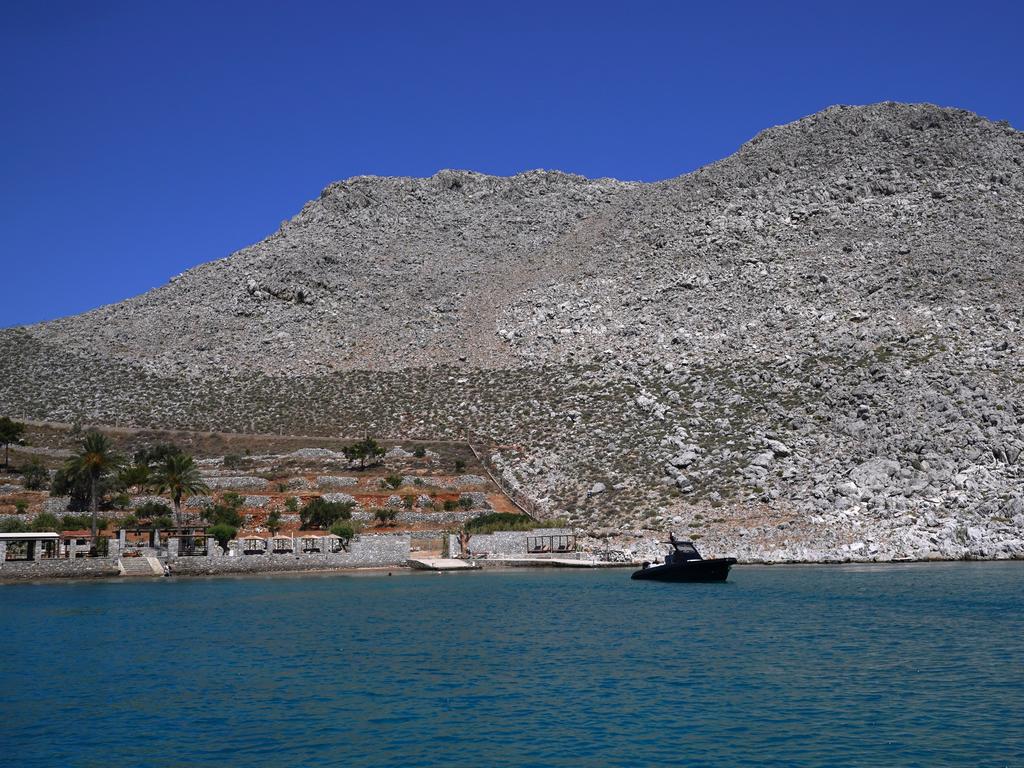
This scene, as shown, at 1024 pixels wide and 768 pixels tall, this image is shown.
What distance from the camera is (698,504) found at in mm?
57906

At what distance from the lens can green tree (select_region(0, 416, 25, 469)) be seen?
240 ft

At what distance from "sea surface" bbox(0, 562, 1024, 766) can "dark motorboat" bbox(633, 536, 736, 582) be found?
353cm

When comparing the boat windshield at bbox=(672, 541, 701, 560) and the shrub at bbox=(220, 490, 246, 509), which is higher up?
the shrub at bbox=(220, 490, 246, 509)

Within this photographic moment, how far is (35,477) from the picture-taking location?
2731 inches

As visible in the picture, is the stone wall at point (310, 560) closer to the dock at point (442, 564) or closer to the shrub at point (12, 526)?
the dock at point (442, 564)

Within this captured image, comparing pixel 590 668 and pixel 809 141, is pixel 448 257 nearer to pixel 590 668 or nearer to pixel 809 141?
pixel 809 141

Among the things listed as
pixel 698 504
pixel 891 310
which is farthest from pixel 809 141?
pixel 698 504

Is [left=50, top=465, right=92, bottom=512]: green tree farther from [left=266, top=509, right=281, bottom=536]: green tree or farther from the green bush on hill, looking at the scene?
the green bush on hill

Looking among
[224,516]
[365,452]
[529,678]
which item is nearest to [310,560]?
[224,516]

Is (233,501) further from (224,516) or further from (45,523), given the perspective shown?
(45,523)

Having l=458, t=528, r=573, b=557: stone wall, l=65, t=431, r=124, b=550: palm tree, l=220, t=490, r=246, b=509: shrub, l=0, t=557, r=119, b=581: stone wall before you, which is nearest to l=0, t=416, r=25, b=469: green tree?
l=65, t=431, r=124, b=550: palm tree

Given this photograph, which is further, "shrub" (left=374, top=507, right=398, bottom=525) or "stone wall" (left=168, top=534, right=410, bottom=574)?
"shrub" (left=374, top=507, right=398, bottom=525)

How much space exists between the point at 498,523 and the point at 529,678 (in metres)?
34.5

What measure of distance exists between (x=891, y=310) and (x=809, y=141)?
32.9 m
